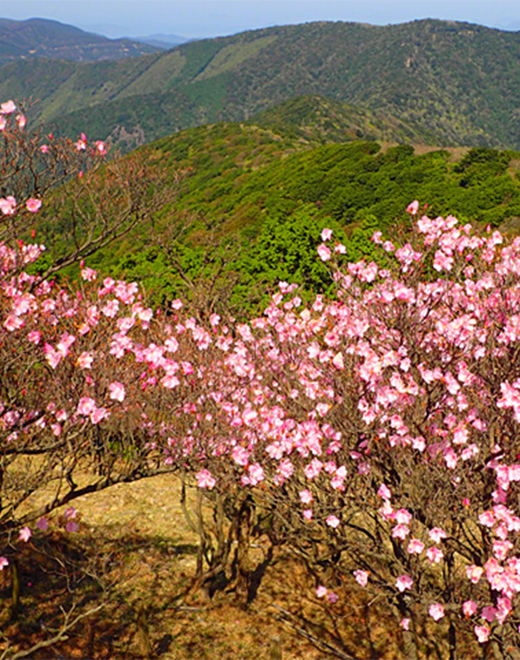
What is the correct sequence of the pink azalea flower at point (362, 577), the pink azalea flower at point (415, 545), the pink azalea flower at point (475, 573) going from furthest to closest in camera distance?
the pink azalea flower at point (362, 577), the pink azalea flower at point (415, 545), the pink azalea flower at point (475, 573)

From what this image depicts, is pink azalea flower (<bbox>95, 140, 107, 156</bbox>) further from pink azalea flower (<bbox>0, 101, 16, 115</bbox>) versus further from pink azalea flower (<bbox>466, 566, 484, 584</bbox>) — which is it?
pink azalea flower (<bbox>466, 566, 484, 584</bbox>)

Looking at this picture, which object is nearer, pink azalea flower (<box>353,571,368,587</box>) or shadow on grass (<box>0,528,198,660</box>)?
pink azalea flower (<box>353,571,368,587</box>)

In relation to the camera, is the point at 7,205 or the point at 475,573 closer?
the point at 475,573

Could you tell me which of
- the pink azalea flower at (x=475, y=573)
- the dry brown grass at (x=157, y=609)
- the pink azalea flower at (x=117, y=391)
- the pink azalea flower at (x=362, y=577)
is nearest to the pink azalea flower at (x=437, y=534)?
the pink azalea flower at (x=475, y=573)

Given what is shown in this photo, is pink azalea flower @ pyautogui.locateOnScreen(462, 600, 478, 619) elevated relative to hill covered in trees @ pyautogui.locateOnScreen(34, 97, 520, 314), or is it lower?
lower

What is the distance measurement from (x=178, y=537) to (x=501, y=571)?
762cm

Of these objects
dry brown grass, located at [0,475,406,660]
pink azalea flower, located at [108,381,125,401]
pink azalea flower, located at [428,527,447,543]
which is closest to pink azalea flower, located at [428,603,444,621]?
pink azalea flower, located at [428,527,447,543]

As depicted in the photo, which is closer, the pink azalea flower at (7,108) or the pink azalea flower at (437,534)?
the pink azalea flower at (437,534)

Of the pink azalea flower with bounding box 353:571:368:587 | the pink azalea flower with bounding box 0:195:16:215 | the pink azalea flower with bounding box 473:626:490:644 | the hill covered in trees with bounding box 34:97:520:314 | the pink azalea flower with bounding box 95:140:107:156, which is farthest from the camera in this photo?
the hill covered in trees with bounding box 34:97:520:314

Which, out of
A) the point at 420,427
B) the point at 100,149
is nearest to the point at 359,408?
the point at 420,427

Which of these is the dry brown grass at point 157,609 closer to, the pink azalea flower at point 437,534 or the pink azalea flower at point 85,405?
the pink azalea flower at point 437,534

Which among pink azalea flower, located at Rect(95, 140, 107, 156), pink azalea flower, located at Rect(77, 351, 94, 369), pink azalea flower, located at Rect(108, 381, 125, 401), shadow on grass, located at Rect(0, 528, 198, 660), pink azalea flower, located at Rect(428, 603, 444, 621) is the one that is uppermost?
pink azalea flower, located at Rect(95, 140, 107, 156)

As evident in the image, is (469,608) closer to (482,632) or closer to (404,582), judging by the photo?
(482,632)

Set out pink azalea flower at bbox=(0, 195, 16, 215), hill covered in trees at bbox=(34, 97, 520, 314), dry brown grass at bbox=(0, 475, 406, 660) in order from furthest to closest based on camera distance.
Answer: hill covered in trees at bbox=(34, 97, 520, 314), dry brown grass at bbox=(0, 475, 406, 660), pink azalea flower at bbox=(0, 195, 16, 215)
